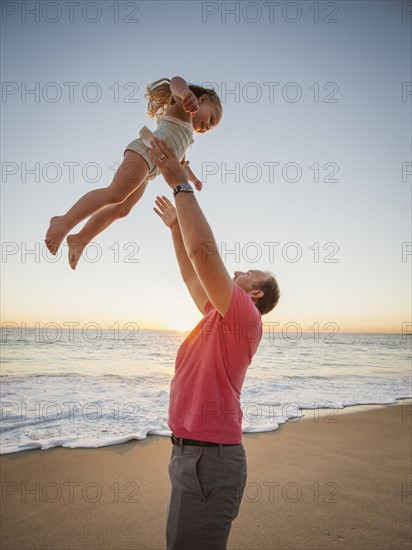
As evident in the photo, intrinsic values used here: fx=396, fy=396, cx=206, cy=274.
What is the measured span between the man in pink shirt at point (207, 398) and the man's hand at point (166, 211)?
0.53 metres

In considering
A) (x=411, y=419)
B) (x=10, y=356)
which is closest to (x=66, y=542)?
(x=411, y=419)

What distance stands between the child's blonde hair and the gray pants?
216cm

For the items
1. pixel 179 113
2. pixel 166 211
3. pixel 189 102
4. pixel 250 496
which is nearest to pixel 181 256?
pixel 166 211

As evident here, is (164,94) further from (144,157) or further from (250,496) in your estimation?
(250,496)

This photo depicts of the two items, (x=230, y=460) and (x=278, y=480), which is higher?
(x=230, y=460)

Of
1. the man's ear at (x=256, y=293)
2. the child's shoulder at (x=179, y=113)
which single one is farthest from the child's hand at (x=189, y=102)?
the man's ear at (x=256, y=293)

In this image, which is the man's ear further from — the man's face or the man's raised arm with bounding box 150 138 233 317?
the man's raised arm with bounding box 150 138 233 317

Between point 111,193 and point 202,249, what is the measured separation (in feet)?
3.43

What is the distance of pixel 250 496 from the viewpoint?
3752mm

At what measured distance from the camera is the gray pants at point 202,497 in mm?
1587

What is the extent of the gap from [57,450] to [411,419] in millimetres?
5948

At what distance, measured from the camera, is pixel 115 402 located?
7750mm

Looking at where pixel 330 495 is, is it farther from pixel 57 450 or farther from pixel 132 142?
pixel 132 142

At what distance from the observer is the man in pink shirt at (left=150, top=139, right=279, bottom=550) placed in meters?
1.61
